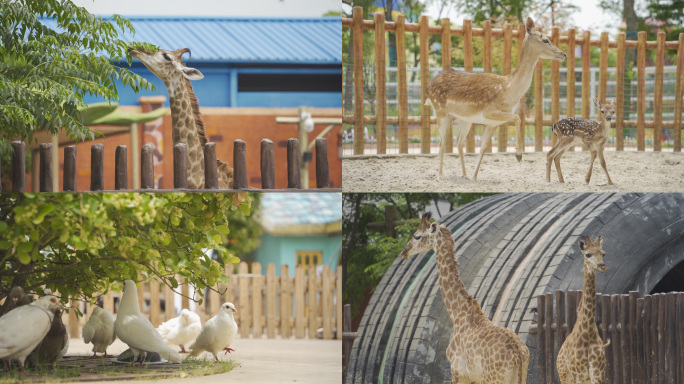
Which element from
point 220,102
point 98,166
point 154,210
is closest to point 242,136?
point 220,102

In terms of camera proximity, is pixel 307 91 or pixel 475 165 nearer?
pixel 475 165

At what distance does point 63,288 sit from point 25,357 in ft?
2.53

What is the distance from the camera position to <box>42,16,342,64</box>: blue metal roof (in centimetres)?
1245

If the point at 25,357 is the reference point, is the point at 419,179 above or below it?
above

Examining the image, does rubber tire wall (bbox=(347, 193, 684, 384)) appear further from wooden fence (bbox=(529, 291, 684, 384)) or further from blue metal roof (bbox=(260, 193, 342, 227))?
blue metal roof (bbox=(260, 193, 342, 227))

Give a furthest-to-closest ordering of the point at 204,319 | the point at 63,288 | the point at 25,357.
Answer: the point at 204,319
the point at 63,288
the point at 25,357

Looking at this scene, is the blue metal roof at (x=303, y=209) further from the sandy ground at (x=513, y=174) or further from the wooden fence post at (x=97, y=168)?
the wooden fence post at (x=97, y=168)

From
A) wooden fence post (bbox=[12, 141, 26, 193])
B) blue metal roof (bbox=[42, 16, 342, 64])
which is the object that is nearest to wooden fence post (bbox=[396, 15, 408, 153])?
wooden fence post (bbox=[12, 141, 26, 193])

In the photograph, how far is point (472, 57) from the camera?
726cm

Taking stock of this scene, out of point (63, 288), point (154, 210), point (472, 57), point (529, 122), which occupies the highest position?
point (472, 57)

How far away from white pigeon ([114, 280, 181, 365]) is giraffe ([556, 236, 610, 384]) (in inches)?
116

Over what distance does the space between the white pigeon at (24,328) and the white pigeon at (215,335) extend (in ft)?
4.00

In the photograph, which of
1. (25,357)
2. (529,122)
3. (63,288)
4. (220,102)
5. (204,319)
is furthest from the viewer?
(220,102)

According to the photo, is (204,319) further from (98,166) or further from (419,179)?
(419,179)
